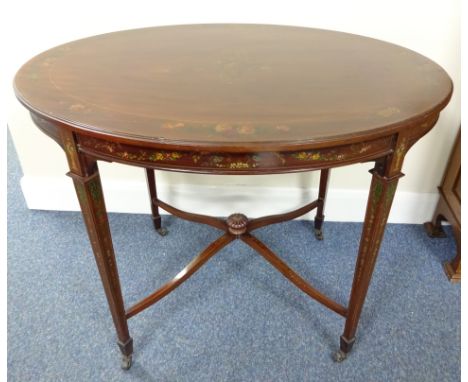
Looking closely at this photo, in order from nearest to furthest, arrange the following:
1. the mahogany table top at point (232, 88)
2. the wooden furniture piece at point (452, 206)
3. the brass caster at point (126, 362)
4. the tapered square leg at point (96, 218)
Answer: the mahogany table top at point (232, 88)
the tapered square leg at point (96, 218)
the brass caster at point (126, 362)
the wooden furniture piece at point (452, 206)

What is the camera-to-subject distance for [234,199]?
1817 mm

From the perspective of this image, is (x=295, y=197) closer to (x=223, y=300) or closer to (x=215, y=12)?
(x=223, y=300)

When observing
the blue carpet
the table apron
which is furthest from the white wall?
the table apron

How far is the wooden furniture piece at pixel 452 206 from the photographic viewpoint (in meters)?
1.58

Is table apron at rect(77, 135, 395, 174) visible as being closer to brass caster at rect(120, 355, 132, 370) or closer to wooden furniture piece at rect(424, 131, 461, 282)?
brass caster at rect(120, 355, 132, 370)

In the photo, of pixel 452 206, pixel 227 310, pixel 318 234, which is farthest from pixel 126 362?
pixel 452 206

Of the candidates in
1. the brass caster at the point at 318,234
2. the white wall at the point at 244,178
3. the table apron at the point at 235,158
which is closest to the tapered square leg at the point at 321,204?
the brass caster at the point at 318,234

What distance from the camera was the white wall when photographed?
4.73 ft

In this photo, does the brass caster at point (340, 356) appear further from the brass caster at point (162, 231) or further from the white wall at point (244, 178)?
the brass caster at point (162, 231)

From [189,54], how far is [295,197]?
34.4 inches

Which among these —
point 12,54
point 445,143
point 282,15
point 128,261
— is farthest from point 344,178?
point 12,54

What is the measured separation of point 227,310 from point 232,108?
0.87 metres

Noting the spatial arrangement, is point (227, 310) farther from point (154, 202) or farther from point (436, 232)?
point (436, 232)

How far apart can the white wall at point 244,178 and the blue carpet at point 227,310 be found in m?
0.11
